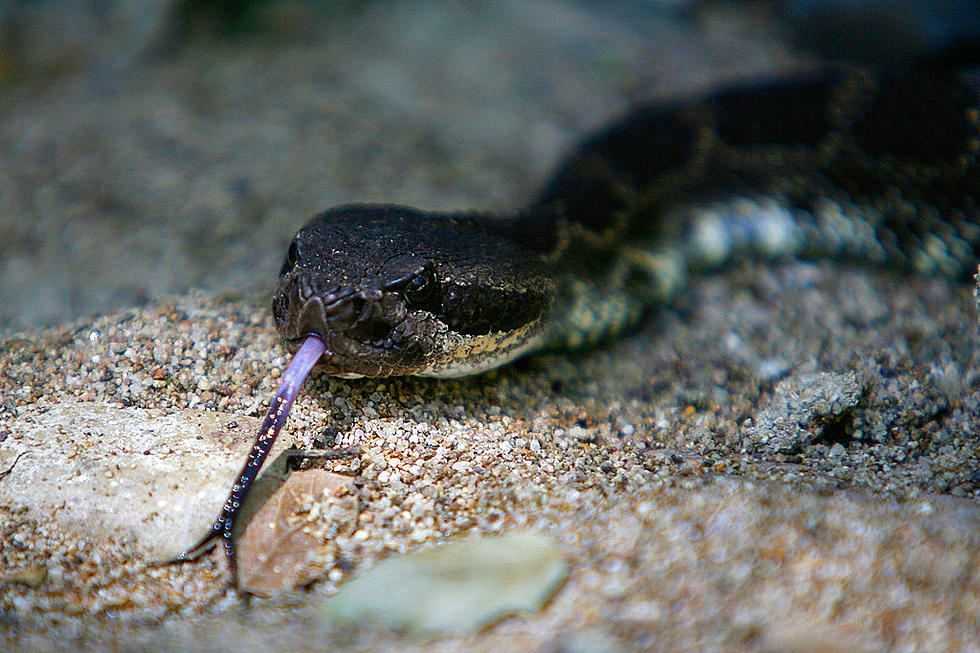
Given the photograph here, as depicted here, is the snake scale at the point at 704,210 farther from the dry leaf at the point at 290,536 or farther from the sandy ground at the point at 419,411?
the dry leaf at the point at 290,536

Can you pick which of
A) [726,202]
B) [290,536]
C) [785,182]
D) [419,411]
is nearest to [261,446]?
[290,536]

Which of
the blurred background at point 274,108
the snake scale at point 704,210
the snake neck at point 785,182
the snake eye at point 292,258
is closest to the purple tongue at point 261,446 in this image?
the snake eye at point 292,258

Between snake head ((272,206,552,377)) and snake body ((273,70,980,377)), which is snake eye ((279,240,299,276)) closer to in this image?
snake head ((272,206,552,377))

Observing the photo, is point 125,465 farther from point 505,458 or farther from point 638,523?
point 638,523

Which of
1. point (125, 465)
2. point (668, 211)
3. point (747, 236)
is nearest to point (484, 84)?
point (668, 211)

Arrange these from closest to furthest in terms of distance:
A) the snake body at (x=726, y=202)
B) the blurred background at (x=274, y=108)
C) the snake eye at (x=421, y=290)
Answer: the snake eye at (x=421, y=290) < the snake body at (x=726, y=202) < the blurred background at (x=274, y=108)

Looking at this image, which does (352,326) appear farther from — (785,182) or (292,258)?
(785,182)
